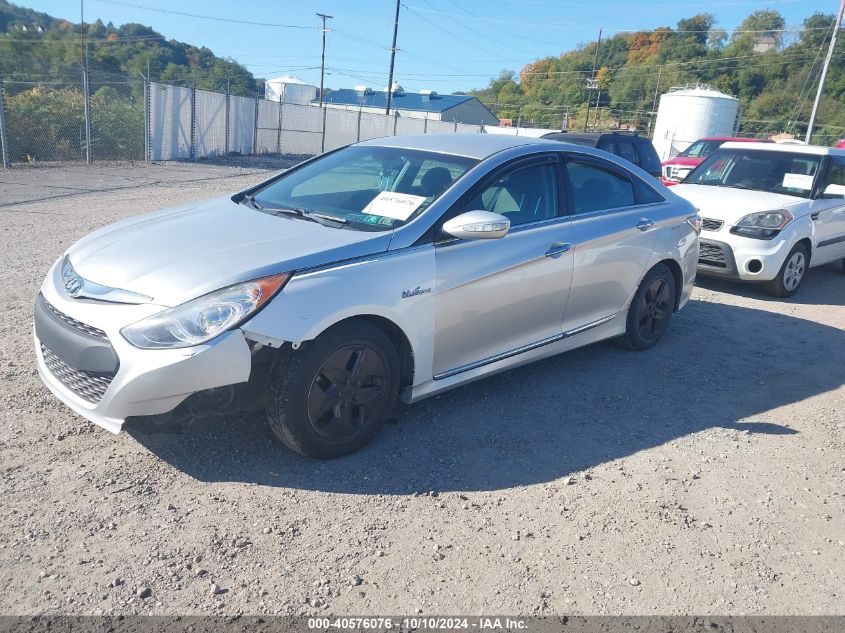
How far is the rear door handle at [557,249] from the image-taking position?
175 inches

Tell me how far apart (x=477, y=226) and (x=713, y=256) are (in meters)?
5.19

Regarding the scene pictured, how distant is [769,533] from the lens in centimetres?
334

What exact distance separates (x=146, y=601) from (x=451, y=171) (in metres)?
2.81

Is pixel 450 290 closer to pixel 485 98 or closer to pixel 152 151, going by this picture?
pixel 152 151

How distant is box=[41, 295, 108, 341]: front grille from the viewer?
123 inches

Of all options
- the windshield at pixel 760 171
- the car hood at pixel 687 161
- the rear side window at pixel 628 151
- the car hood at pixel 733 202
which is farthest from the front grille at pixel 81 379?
the car hood at pixel 687 161

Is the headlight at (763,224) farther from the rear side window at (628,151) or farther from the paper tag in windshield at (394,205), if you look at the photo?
the paper tag in windshield at (394,205)

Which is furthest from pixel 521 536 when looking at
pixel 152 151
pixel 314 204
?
pixel 152 151

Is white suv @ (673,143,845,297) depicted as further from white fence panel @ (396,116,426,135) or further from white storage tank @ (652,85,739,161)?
white storage tank @ (652,85,739,161)

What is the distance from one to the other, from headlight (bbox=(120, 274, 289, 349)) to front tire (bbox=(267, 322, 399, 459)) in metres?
0.30

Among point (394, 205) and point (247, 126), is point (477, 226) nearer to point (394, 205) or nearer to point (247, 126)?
point (394, 205)

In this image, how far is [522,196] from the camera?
14.6 ft

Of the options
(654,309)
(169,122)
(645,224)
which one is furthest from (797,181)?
(169,122)

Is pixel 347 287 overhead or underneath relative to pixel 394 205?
underneath
